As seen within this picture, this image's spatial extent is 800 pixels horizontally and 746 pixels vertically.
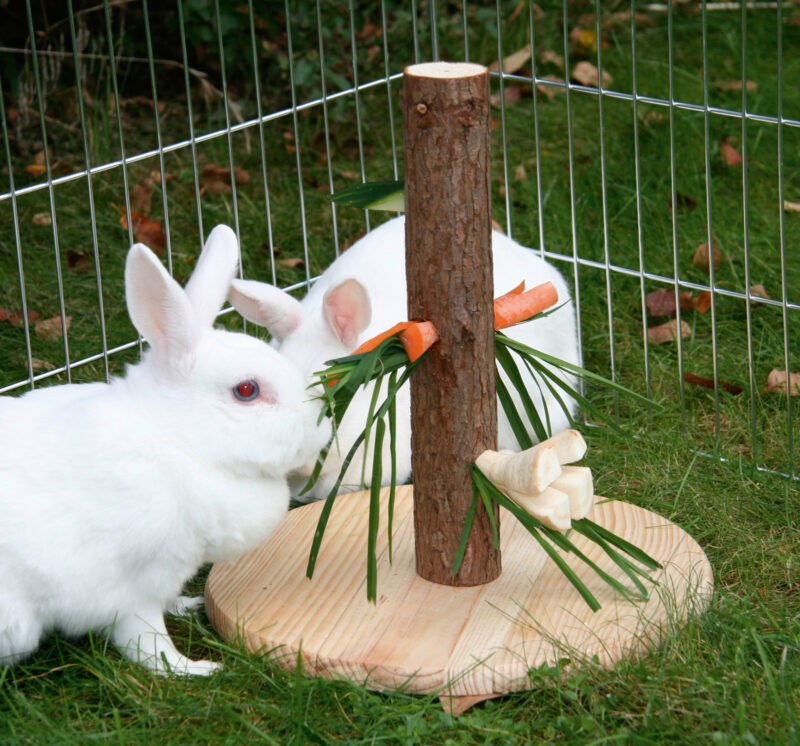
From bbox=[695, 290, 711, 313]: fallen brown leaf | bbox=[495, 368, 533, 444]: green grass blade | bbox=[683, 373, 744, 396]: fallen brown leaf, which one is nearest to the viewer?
bbox=[495, 368, 533, 444]: green grass blade

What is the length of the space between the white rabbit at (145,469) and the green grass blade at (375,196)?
1.16 ft

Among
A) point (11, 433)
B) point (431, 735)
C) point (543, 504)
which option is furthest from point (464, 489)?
point (11, 433)

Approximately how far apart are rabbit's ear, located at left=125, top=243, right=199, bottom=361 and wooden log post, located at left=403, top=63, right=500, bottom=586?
424mm

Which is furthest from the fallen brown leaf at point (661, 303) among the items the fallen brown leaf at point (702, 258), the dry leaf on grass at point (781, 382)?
the dry leaf on grass at point (781, 382)

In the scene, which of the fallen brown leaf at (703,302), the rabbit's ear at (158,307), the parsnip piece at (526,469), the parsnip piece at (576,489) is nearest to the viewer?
the rabbit's ear at (158,307)

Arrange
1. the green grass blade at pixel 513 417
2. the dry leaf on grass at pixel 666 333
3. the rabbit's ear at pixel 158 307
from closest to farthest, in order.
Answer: the rabbit's ear at pixel 158 307
the green grass blade at pixel 513 417
the dry leaf on grass at pixel 666 333

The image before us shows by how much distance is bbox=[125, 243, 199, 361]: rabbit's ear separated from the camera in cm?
211

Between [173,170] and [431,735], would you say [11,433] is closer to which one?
[431,735]

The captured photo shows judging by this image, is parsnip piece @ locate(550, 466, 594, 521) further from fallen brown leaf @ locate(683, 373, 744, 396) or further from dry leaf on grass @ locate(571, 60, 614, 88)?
dry leaf on grass @ locate(571, 60, 614, 88)

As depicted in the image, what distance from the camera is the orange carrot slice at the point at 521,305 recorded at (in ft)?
7.92

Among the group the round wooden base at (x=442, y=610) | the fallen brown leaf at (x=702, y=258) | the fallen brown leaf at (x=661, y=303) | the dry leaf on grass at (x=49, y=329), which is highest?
the fallen brown leaf at (x=702, y=258)

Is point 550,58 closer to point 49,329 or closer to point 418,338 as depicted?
point 49,329

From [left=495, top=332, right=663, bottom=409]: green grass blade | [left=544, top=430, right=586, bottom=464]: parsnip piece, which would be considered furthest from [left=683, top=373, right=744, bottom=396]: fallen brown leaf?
[left=544, top=430, right=586, bottom=464]: parsnip piece

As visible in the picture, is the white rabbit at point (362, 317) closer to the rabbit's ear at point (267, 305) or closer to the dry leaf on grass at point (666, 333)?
the rabbit's ear at point (267, 305)
